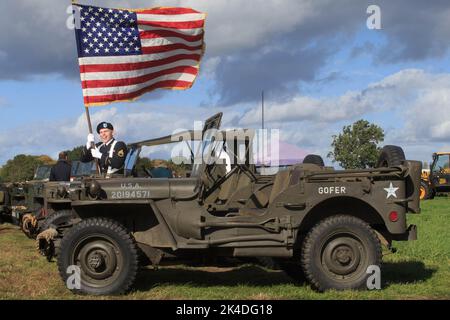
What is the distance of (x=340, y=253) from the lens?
6.36 meters

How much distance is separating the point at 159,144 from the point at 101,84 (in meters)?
3.64

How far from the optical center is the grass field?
20.7 ft

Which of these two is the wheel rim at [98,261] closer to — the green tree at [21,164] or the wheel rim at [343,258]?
the wheel rim at [343,258]

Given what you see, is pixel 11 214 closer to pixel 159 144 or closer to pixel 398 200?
pixel 159 144

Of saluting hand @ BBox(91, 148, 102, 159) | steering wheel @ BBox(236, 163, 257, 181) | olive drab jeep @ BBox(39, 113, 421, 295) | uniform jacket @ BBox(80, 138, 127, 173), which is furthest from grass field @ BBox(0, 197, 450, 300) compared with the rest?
saluting hand @ BBox(91, 148, 102, 159)

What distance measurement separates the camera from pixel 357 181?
6398 mm

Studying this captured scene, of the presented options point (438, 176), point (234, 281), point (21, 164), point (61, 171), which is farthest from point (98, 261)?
point (21, 164)

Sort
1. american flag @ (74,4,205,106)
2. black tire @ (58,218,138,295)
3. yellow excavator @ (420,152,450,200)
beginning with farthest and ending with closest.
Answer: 1. yellow excavator @ (420,152,450,200)
2. american flag @ (74,4,205,106)
3. black tire @ (58,218,138,295)

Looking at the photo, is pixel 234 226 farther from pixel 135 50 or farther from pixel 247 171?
pixel 135 50

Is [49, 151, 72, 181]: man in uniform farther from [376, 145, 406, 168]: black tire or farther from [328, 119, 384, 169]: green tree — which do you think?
[328, 119, 384, 169]: green tree

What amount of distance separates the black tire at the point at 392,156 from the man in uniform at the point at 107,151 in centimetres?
302

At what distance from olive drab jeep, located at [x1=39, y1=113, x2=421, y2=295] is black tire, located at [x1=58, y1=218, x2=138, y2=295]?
1 cm
